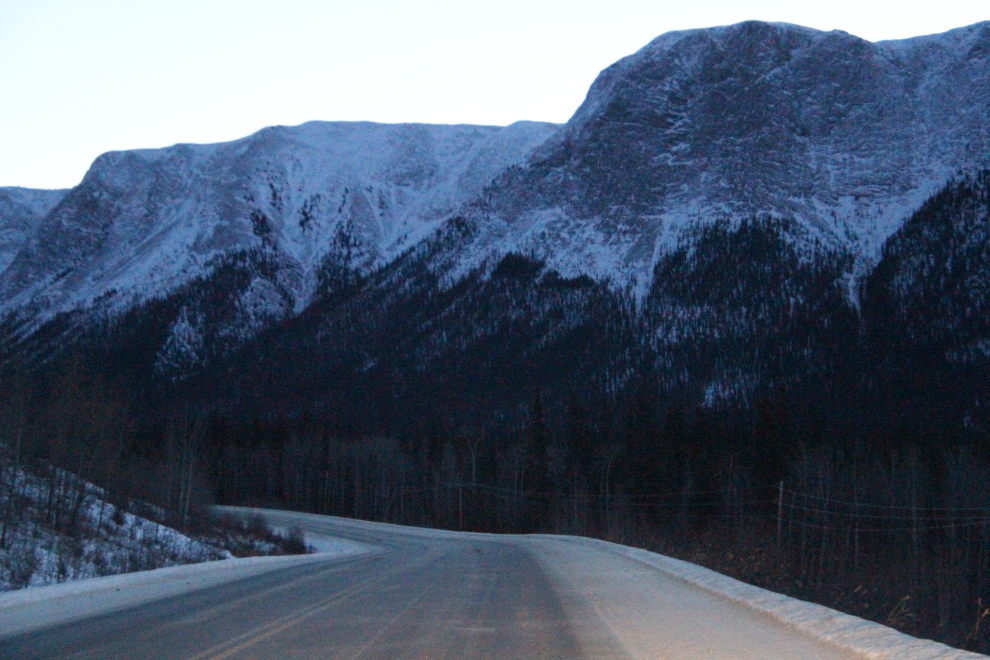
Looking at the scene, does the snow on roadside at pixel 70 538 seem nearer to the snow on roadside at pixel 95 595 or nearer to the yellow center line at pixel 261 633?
the snow on roadside at pixel 95 595

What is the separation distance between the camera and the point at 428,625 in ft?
37.9

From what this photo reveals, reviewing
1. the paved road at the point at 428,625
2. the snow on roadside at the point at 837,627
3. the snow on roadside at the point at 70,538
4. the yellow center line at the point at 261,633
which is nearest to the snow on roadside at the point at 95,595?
the paved road at the point at 428,625

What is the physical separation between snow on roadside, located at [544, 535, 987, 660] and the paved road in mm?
270

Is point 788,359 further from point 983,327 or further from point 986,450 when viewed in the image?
point 986,450

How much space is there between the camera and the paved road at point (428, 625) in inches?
379

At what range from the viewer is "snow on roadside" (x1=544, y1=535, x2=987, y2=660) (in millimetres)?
9172

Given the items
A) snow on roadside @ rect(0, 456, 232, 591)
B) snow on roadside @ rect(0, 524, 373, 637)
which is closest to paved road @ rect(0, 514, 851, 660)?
snow on roadside @ rect(0, 524, 373, 637)

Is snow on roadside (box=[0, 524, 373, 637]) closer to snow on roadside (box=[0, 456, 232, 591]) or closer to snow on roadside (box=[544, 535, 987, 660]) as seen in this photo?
snow on roadside (box=[0, 456, 232, 591])

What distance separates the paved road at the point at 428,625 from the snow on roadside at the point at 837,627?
270mm

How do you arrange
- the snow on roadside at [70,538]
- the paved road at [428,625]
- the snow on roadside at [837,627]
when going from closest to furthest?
the snow on roadside at [837,627], the paved road at [428,625], the snow on roadside at [70,538]

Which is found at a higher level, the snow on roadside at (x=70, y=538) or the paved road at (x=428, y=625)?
the paved road at (x=428, y=625)

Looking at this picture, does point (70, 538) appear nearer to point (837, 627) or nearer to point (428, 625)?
point (428, 625)

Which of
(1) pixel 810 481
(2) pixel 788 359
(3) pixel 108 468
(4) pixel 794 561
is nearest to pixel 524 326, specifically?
(2) pixel 788 359

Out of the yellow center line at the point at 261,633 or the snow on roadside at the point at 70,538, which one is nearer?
the yellow center line at the point at 261,633
